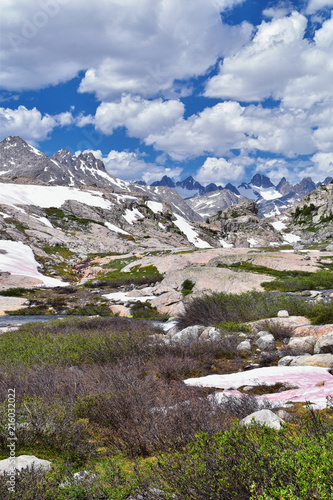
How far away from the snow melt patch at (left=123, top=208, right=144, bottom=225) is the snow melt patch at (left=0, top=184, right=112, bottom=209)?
9586 millimetres

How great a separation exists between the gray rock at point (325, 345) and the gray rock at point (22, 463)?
775 cm

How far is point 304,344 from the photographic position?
9562 mm

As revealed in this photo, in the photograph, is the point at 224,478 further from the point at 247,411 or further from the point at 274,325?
the point at 274,325

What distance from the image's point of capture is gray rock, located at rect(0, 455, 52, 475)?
3731 mm

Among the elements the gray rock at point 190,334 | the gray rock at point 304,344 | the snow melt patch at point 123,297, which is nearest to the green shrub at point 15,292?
the snow melt patch at point 123,297

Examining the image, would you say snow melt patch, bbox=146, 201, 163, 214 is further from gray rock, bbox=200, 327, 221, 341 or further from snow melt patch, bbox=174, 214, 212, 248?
gray rock, bbox=200, 327, 221, 341

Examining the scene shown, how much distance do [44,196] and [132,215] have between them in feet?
136

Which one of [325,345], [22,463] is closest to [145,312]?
[325,345]

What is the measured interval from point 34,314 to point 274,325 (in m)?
23.4

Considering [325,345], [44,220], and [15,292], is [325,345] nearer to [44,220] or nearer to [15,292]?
[15,292]

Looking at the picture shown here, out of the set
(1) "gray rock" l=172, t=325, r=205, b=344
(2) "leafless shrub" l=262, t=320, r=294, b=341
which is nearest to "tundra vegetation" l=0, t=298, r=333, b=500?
(1) "gray rock" l=172, t=325, r=205, b=344

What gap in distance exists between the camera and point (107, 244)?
89562 millimetres

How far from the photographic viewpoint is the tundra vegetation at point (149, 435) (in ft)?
8.81

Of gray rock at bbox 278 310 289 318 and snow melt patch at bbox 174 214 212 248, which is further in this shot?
snow melt patch at bbox 174 214 212 248
